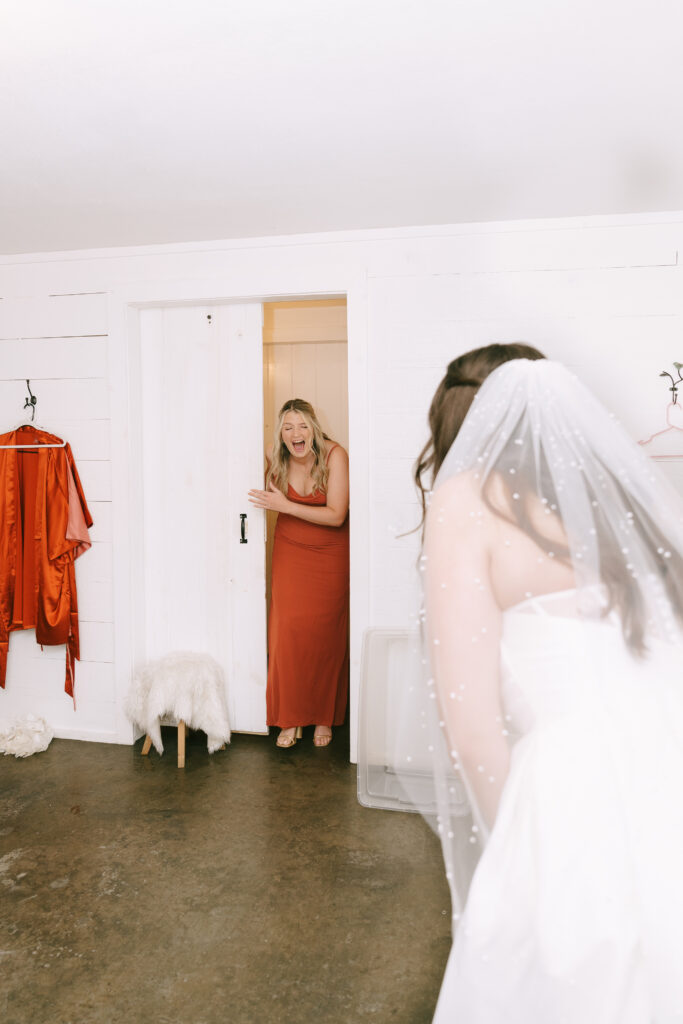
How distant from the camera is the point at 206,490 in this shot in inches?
140

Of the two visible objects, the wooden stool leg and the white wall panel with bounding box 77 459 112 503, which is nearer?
the wooden stool leg

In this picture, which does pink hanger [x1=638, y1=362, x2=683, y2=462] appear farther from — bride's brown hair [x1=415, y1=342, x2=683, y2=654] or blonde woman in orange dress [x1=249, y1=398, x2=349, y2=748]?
bride's brown hair [x1=415, y1=342, x2=683, y2=654]

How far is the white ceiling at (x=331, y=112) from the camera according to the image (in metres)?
1.62

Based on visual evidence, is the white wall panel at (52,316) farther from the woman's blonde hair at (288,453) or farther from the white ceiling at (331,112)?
the woman's blonde hair at (288,453)

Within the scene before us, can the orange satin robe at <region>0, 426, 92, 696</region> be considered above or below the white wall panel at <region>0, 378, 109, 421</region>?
below

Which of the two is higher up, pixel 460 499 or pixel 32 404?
pixel 32 404

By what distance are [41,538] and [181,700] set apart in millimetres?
1005

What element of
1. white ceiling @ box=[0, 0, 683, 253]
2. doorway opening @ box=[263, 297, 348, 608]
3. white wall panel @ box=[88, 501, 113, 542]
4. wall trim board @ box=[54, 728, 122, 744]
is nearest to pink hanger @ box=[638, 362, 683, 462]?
white ceiling @ box=[0, 0, 683, 253]

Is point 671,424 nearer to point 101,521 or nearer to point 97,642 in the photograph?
point 101,521

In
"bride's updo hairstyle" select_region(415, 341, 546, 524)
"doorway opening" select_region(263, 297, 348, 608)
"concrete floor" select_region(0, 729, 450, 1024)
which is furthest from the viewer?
"doorway opening" select_region(263, 297, 348, 608)

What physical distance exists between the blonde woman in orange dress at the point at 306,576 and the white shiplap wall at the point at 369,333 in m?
0.27

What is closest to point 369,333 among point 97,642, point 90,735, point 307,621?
point 307,621

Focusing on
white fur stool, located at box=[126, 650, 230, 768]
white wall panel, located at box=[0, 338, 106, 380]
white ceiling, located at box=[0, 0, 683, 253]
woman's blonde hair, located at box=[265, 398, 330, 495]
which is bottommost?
white fur stool, located at box=[126, 650, 230, 768]

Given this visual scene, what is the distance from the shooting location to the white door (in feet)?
11.4
